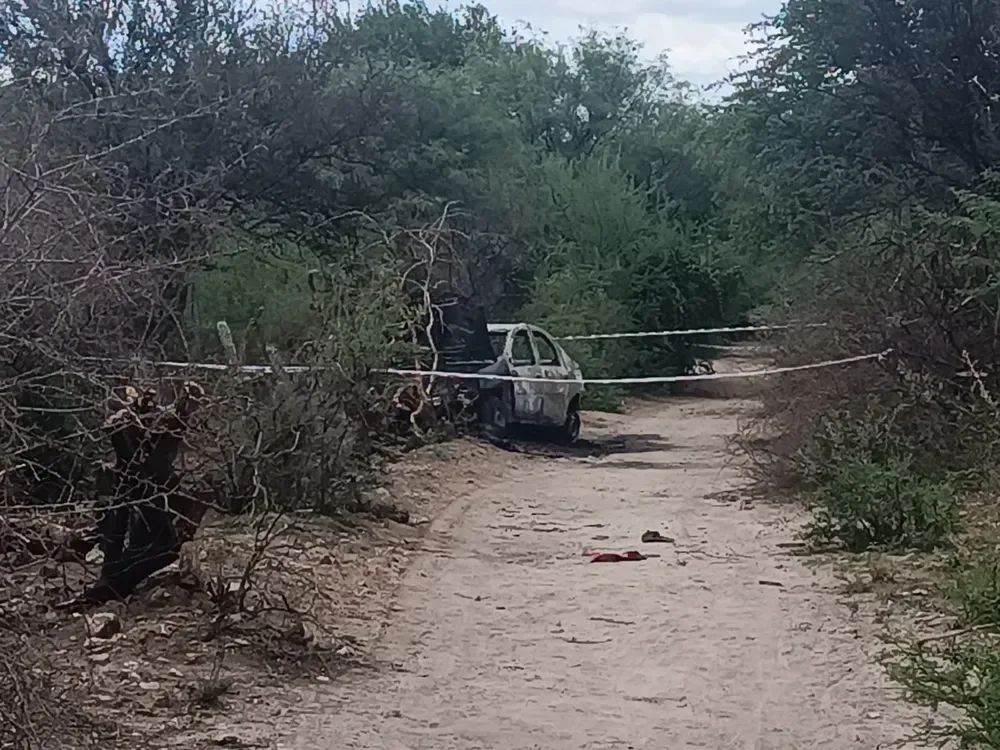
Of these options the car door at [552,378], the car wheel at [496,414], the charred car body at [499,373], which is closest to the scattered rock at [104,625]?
the charred car body at [499,373]

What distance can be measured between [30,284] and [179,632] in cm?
253

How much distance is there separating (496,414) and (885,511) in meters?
8.16

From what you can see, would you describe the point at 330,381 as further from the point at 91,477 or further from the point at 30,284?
the point at 30,284

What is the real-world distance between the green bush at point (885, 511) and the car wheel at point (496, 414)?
7360 millimetres

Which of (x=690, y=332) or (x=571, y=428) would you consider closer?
(x=571, y=428)

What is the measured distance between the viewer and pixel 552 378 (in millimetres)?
19812

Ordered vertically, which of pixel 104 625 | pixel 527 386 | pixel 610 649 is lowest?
pixel 610 649

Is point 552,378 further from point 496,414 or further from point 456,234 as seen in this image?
point 456,234

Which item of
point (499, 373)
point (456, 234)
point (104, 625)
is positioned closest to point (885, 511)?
point (104, 625)

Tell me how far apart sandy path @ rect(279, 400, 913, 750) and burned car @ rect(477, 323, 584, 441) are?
4969mm

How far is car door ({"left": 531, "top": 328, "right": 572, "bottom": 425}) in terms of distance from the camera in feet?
64.4

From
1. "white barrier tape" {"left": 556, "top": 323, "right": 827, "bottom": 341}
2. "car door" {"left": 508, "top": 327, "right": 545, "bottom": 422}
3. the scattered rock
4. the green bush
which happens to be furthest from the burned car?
the scattered rock

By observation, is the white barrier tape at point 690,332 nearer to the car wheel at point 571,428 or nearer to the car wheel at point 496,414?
the car wheel at point 571,428

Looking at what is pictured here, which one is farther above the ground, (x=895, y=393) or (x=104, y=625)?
(x=895, y=393)
